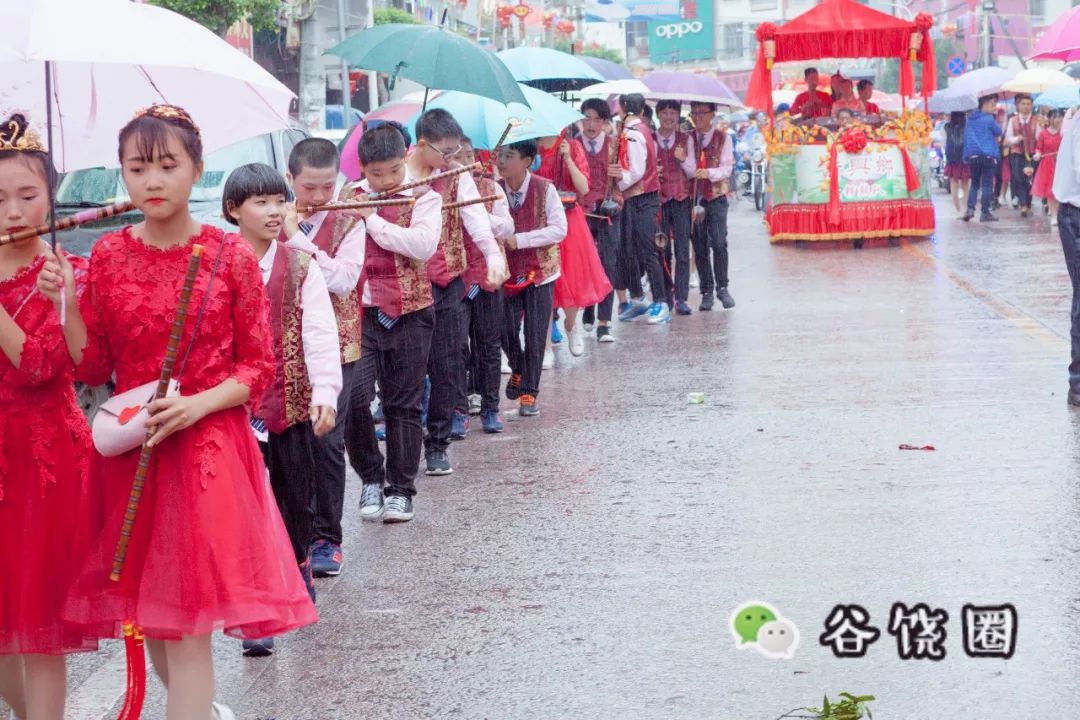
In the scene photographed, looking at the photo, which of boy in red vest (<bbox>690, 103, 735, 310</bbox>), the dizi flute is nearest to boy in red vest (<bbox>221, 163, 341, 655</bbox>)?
the dizi flute

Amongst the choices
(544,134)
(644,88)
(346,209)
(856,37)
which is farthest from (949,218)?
(346,209)

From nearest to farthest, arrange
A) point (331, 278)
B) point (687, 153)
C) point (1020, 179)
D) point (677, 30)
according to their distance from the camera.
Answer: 1. point (331, 278)
2. point (687, 153)
3. point (1020, 179)
4. point (677, 30)

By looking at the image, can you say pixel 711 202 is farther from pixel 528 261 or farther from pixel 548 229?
pixel 528 261

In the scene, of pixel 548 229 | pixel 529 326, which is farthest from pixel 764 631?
pixel 548 229

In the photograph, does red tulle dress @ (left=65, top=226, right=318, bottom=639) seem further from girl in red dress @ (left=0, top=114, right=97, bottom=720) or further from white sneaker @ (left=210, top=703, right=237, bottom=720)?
white sneaker @ (left=210, top=703, right=237, bottom=720)

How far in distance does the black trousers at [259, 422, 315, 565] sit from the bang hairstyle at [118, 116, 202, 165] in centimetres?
177

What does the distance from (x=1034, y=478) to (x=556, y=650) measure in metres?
3.04

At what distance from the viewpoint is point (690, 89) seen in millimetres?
16391

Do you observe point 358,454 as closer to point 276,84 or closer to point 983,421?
point 276,84

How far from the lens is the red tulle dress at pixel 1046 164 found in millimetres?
22125

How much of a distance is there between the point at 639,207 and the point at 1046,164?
10.6 metres

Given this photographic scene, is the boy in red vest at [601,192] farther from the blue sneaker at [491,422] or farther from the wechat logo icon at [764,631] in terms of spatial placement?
the wechat logo icon at [764,631]

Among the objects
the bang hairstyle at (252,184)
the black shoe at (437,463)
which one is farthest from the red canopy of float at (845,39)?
the bang hairstyle at (252,184)

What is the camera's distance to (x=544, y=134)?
9508 millimetres
